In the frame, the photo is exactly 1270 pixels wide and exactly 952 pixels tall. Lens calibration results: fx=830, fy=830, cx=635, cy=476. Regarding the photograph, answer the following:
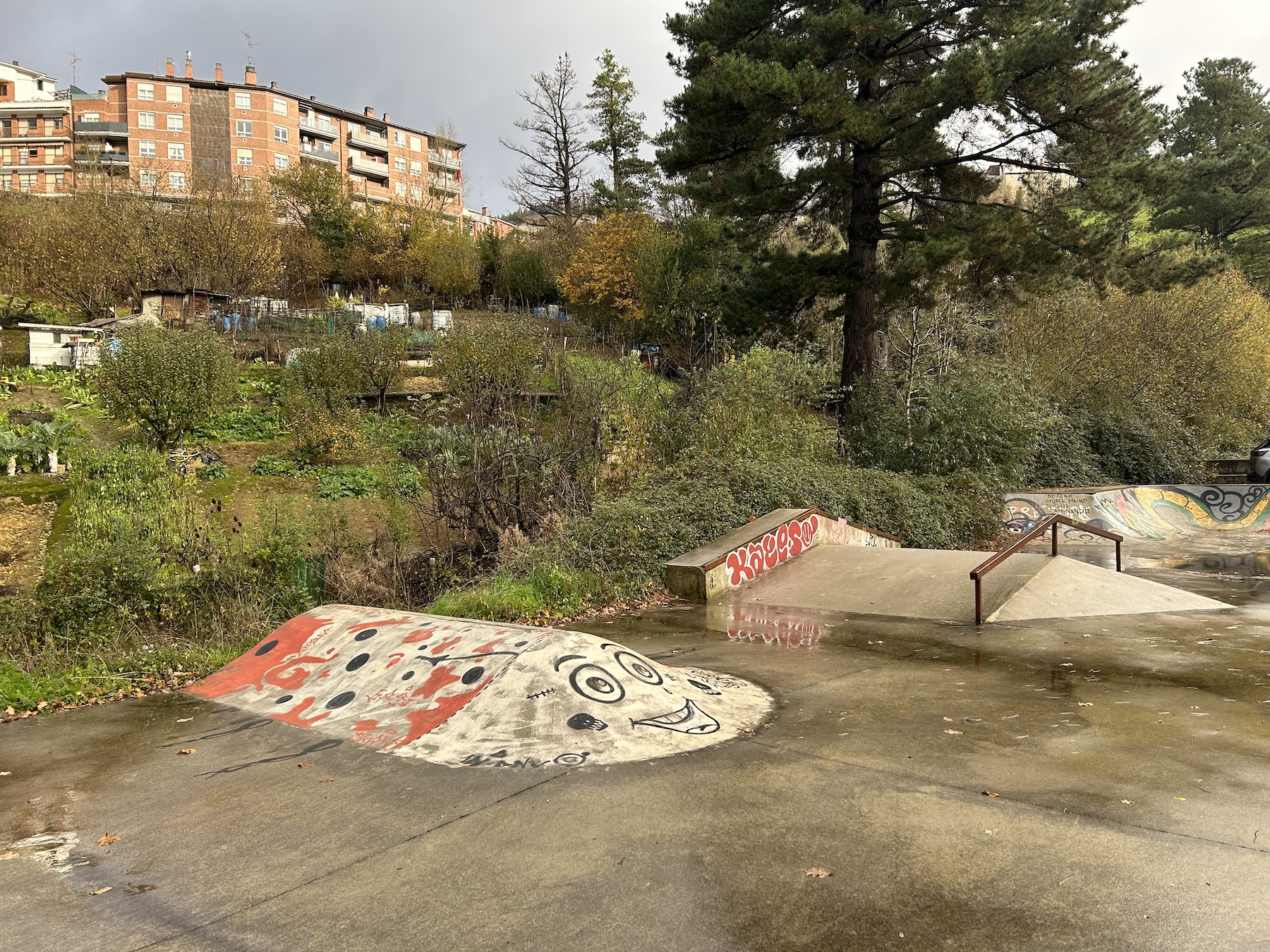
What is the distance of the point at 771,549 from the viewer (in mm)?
11641

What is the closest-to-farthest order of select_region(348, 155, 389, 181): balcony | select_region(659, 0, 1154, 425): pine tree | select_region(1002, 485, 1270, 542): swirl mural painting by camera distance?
select_region(659, 0, 1154, 425): pine tree < select_region(1002, 485, 1270, 542): swirl mural painting < select_region(348, 155, 389, 181): balcony

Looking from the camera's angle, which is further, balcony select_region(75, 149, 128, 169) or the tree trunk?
balcony select_region(75, 149, 128, 169)

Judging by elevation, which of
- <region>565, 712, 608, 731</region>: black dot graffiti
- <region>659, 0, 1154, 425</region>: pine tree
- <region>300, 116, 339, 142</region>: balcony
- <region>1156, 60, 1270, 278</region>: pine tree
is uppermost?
<region>300, 116, 339, 142</region>: balcony

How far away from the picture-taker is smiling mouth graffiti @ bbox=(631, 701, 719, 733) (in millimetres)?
5117

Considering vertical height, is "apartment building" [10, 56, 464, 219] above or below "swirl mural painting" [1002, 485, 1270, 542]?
above

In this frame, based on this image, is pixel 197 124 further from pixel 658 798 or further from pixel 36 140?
pixel 658 798

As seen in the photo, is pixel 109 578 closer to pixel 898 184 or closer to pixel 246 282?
pixel 898 184

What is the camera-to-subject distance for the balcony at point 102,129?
67.4m

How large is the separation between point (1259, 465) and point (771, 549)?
19.2 meters

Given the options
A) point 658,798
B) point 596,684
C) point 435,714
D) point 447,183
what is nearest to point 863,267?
point 596,684

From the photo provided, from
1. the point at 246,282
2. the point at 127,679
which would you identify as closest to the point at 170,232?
the point at 246,282

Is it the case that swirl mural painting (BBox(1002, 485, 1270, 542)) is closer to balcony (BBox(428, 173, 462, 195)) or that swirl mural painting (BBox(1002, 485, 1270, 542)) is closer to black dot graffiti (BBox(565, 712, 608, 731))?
black dot graffiti (BBox(565, 712, 608, 731))

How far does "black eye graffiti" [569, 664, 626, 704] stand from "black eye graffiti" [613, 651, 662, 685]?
191 mm

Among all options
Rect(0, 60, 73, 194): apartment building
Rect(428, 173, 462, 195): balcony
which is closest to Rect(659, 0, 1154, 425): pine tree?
Rect(428, 173, 462, 195): balcony
